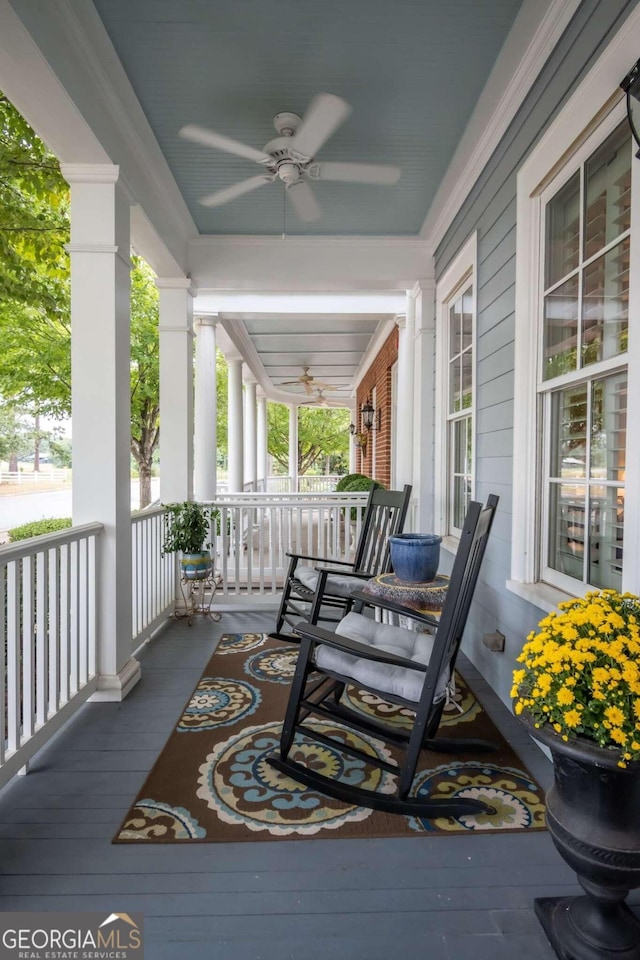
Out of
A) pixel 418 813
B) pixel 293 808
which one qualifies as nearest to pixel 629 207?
pixel 418 813

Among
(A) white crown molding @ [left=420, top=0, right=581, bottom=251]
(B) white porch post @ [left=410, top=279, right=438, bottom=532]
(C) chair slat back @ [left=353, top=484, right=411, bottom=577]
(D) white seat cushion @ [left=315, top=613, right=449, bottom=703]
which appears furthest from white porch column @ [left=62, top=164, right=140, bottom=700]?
(B) white porch post @ [left=410, top=279, right=438, bottom=532]

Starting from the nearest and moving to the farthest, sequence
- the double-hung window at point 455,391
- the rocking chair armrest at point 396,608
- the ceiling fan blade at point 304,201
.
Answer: the rocking chair armrest at point 396,608 → the ceiling fan blade at point 304,201 → the double-hung window at point 455,391

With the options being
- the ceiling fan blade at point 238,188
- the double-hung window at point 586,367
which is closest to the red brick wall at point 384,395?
the ceiling fan blade at point 238,188

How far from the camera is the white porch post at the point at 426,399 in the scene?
13.8 feet

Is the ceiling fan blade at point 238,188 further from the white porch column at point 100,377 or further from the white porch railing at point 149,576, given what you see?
the white porch railing at point 149,576

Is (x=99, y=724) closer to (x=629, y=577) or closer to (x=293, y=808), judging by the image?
(x=293, y=808)

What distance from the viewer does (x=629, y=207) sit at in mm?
1664

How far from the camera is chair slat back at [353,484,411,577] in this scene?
349 cm

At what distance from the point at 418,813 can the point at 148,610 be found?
2284 millimetres

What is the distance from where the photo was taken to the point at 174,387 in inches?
163

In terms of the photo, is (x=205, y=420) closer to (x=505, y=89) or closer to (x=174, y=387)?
(x=174, y=387)

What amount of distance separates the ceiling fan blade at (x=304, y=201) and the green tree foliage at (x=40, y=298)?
3.54 ft

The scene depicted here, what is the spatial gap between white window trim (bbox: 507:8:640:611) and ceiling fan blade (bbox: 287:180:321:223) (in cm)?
122

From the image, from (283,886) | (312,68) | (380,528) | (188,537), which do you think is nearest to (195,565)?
(188,537)
